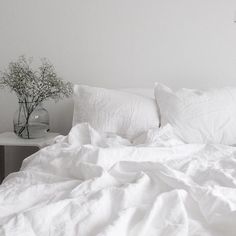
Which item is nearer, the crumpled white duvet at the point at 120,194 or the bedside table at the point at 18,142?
the crumpled white duvet at the point at 120,194

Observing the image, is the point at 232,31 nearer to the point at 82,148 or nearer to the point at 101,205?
the point at 82,148

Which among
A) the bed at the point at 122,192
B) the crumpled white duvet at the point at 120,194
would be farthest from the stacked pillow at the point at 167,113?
the crumpled white duvet at the point at 120,194

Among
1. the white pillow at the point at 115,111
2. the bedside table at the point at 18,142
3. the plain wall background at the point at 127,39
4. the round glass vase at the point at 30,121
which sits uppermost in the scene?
the plain wall background at the point at 127,39

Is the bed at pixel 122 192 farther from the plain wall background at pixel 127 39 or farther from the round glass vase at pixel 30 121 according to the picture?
the plain wall background at pixel 127 39

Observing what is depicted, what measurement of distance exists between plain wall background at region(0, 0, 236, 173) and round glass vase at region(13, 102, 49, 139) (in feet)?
1.25

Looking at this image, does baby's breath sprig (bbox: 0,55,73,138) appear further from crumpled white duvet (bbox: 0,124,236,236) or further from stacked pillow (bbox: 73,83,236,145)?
crumpled white duvet (bbox: 0,124,236,236)

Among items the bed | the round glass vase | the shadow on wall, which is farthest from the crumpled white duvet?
the shadow on wall

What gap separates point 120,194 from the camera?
32.3 inches

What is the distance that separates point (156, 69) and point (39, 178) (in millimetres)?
1387

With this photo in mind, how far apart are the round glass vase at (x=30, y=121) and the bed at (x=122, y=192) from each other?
1.70ft

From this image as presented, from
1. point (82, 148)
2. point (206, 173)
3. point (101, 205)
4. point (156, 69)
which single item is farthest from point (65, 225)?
point (156, 69)

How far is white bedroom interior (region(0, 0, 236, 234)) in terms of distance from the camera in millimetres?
2127

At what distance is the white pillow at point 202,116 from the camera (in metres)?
1.68

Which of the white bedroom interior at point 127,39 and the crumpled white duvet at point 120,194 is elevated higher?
the white bedroom interior at point 127,39
